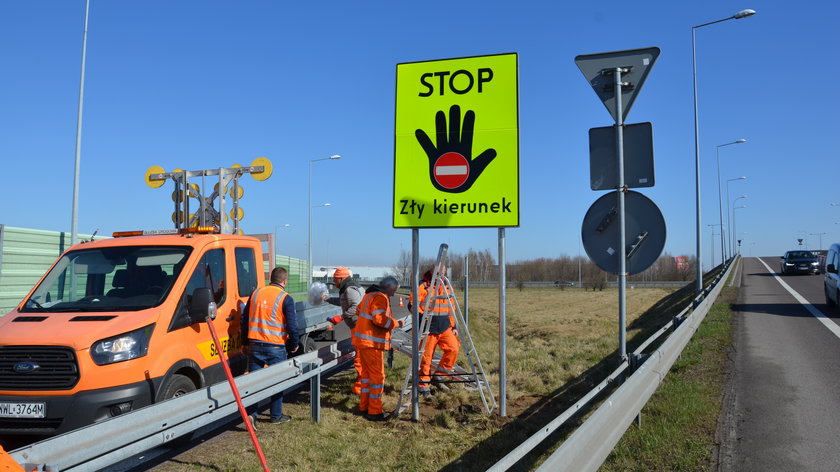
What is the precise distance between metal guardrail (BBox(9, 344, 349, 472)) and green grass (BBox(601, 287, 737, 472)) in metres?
3.14

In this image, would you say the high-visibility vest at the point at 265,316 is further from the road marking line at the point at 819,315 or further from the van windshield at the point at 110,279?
the road marking line at the point at 819,315

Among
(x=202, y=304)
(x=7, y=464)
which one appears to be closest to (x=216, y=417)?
(x=202, y=304)

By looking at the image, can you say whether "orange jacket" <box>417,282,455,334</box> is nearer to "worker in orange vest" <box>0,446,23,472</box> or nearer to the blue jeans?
the blue jeans

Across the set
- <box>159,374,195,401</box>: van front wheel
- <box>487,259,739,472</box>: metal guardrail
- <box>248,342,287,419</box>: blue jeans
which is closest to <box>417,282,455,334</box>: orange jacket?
<box>248,342,287,419</box>: blue jeans

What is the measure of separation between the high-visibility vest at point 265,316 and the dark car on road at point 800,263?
38.3 metres

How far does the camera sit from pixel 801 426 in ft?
18.6

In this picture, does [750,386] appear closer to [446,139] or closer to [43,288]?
[446,139]

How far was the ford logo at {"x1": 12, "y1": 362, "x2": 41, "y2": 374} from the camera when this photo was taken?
4586mm

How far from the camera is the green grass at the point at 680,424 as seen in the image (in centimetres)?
464

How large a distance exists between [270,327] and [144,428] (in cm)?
240

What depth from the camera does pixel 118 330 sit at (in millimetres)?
4789

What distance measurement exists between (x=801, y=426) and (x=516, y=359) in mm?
5283

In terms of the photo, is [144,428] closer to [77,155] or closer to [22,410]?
[22,410]

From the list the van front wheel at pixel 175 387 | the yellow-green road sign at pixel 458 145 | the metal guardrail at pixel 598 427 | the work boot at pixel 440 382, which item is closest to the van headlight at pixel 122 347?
the van front wheel at pixel 175 387
